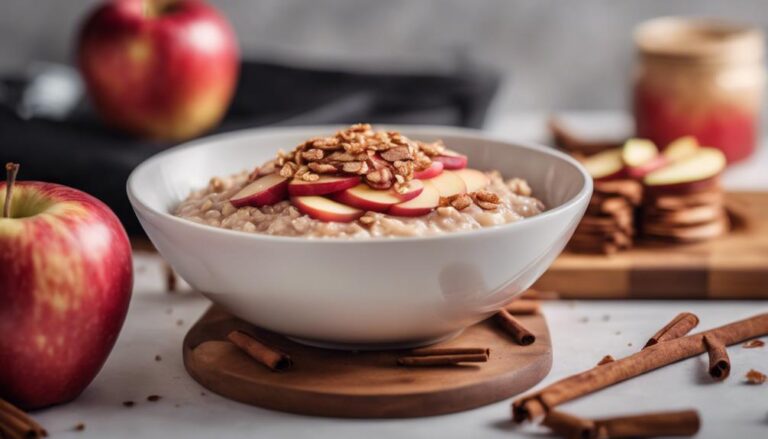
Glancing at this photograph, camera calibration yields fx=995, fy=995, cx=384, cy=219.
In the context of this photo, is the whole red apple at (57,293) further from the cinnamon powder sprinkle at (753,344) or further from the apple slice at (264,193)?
the cinnamon powder sprinkle at (753,344)

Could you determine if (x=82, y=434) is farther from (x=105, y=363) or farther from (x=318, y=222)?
(x=318, y=222)

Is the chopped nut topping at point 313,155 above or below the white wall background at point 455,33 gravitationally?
above

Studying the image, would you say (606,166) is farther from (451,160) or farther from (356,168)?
(356,168)

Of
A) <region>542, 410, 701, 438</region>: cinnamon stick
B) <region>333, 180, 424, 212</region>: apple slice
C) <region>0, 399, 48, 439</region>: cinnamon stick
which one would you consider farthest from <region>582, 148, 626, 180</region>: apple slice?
<region>0, 399, 48, 439</region>: cinnamon stick

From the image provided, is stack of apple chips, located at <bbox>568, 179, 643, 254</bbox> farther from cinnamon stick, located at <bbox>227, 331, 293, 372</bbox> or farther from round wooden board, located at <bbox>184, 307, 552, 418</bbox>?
cinnamon stick, located at <bbox>227, 331, 293, 372</bbox>

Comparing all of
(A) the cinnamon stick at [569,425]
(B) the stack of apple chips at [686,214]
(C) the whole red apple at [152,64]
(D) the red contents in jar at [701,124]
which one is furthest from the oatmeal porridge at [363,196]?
(D) the red contents in jar at [701,124]

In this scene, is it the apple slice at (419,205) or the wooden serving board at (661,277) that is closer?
the apple slice at (419,205)
